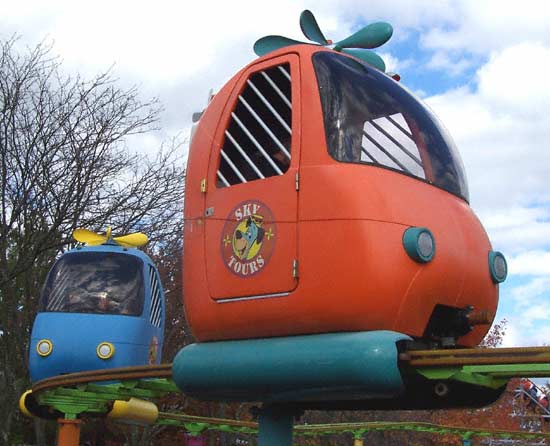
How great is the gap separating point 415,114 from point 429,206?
73 centimetres

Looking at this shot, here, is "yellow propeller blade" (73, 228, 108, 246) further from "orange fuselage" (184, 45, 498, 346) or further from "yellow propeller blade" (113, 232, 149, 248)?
"orange fuselage" (184, 45, 498, 346)

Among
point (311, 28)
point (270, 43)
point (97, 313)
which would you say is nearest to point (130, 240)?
point (97, 313)

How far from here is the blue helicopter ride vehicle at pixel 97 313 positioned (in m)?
7.23

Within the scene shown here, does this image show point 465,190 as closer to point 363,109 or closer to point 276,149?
point 363,109

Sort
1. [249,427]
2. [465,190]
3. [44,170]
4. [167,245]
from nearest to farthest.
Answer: [465,190] → [249,427] → [44,170] → [167,245]

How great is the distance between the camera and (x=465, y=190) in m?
4.62

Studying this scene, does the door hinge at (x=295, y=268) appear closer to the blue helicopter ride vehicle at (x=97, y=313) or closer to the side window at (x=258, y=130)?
the side window at (x=258, y=130)

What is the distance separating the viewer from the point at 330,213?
12.8 ft

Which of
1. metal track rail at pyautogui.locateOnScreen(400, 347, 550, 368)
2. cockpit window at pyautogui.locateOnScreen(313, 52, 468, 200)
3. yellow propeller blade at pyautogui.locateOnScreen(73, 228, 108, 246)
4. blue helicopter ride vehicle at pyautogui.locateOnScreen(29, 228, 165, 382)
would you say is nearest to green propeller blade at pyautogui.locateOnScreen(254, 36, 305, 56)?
cockpit window at pyautogui.locateOnScreen(313, 52, 468, 200)

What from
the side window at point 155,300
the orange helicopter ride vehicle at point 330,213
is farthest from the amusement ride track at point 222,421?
the side window at point 155,300

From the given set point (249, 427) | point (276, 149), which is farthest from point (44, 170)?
point (276, 149)

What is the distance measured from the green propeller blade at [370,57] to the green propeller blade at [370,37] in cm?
8

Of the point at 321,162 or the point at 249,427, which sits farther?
the point at 249,427

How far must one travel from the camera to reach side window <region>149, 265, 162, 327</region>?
26.1 feet
